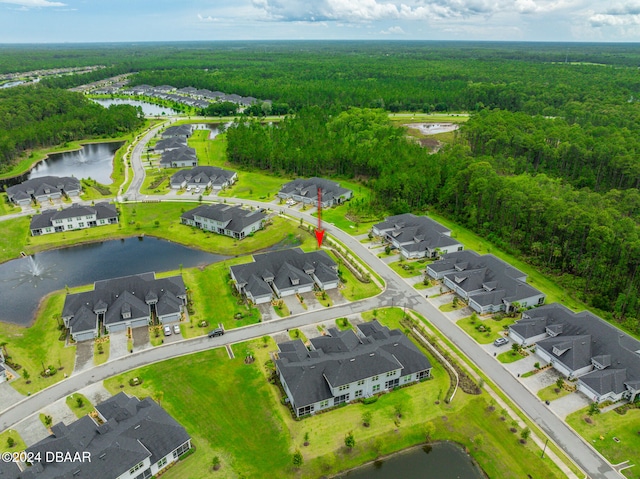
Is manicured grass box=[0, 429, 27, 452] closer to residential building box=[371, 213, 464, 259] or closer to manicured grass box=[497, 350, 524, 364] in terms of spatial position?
manicured grass box=[497, 350, 524, 364]

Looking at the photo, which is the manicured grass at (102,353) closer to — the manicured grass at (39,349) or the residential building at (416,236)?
the manicured grass at (39,349)

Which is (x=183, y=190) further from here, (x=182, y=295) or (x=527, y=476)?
(x=527, y=476)

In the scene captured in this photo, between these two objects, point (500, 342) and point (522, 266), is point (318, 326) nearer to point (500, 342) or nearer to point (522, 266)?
point (500, 342)

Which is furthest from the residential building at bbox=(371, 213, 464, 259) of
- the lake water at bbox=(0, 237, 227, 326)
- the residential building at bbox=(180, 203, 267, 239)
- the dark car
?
the dark car

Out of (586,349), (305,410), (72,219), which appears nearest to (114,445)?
(305,410)

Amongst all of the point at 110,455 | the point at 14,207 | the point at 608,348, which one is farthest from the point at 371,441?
the point at 14,207

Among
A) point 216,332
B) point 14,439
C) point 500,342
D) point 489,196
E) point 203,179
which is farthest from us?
point 203,179

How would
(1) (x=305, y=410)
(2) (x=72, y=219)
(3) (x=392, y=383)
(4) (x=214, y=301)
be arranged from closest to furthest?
1. (1) (x=305, y=410)
2. (3) (x=392, y=383)
3. (4) (x=214, y=301)
4. (2) (x=72, y=219)

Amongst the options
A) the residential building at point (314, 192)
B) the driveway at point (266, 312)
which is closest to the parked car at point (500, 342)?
the driveway at point (266, 312)
